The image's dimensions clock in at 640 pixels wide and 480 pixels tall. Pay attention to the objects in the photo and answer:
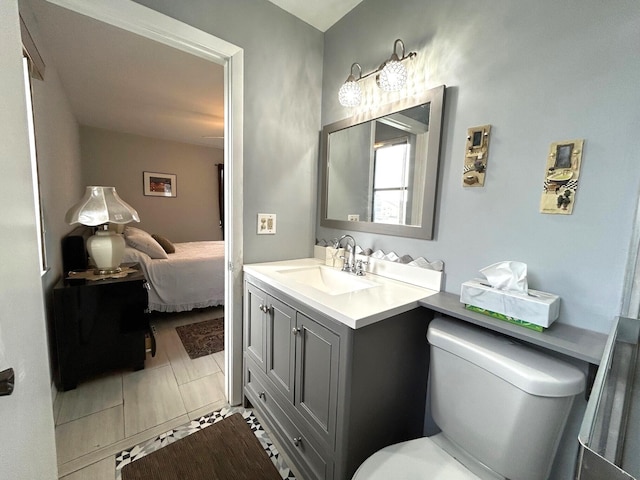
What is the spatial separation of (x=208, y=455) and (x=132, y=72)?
2.88m

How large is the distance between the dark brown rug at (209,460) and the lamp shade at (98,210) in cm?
138

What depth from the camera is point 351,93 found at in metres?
1.47

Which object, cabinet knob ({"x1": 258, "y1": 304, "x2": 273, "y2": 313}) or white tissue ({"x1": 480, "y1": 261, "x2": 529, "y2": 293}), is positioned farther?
cabinet knob ({"x1": 258, "y1": 304, "x2": 273, "y2": 313})

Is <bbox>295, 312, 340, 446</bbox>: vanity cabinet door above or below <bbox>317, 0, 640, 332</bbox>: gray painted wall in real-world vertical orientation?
below

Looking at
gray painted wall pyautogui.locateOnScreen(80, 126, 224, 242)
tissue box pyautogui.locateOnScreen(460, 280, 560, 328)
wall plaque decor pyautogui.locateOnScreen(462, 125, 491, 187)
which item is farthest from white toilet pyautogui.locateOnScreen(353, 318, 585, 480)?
gray painted wall pyautogui.locateOnScreen(80, 126, 224, 242)

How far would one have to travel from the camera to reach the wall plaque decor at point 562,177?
0.88 m

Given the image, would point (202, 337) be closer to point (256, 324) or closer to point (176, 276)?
point (176, 276)

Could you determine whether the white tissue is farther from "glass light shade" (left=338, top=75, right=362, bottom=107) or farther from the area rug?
the area rug

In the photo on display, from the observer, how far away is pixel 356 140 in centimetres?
162

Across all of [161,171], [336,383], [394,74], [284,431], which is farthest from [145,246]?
[394,74]

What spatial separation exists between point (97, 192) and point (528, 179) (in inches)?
96.4

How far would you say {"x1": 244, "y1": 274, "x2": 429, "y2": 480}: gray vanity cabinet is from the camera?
98cm

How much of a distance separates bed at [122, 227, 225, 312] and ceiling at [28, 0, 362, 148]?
1515 mm

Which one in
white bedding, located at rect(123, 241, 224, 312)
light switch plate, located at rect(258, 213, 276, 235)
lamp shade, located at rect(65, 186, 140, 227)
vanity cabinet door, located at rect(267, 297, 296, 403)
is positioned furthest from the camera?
white bedding, located at rect(123, 241, 224, 312)
